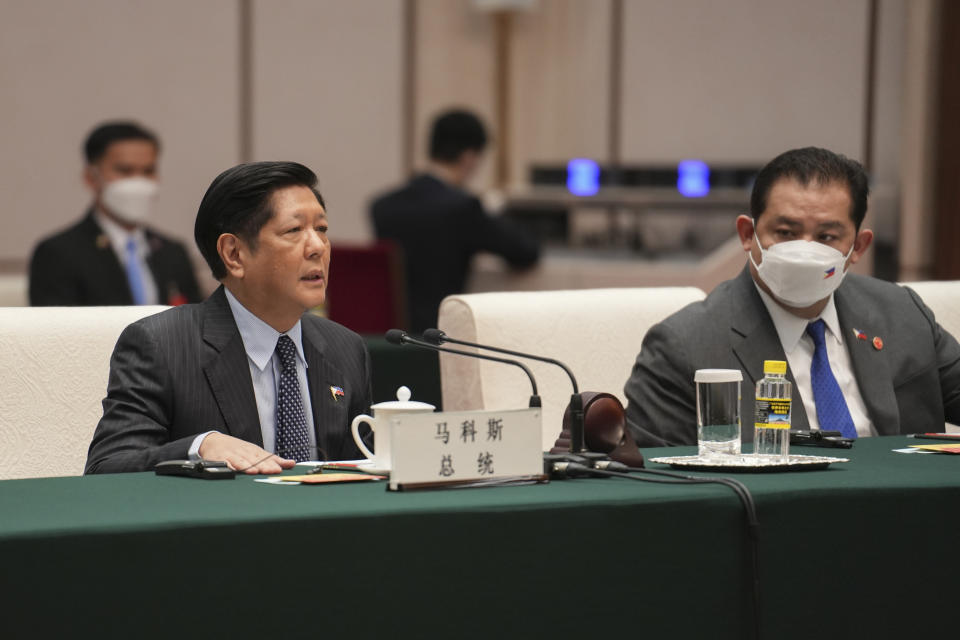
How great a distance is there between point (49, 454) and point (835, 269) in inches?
61.5

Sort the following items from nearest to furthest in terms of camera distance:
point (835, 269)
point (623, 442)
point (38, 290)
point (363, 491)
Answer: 1. point (363, 491)
2. point (623, 442)
3. point (835, 269)
4. point (38, 290)

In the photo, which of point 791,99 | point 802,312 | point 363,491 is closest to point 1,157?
point 791,99

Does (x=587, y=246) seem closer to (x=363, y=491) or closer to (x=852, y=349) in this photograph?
(x=852, y=349)

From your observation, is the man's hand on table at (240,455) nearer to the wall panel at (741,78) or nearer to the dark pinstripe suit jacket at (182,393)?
the dark pinstripe suit jacket at (182,393)

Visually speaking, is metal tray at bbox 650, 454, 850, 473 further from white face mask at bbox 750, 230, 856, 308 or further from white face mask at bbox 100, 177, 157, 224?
white face mask at bbox 100, 177, 157, 224

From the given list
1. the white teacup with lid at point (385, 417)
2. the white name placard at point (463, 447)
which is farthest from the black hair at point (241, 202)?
the white name placard at point (463, 447)

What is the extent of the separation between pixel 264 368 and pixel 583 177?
4792mm

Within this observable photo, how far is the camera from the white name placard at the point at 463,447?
5.42ft

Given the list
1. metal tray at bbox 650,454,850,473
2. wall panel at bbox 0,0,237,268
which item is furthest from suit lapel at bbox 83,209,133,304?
wall panel at bbox 0,0,237,268

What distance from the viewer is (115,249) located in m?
4.44

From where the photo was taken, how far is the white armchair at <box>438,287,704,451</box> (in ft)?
9.70

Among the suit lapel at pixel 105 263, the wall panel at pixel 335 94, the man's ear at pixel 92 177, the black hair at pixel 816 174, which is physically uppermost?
the wall panel at pixel 335 94

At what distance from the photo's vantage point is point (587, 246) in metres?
6.61

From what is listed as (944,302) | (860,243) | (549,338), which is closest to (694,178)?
(944,302)
